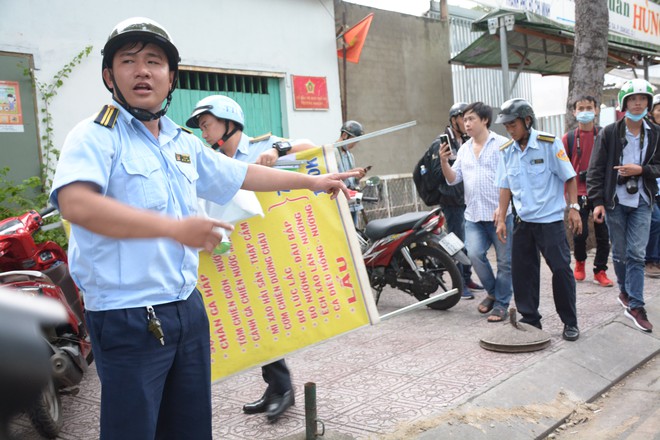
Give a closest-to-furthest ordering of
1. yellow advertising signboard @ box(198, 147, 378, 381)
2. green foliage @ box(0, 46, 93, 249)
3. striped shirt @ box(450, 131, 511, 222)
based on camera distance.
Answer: yellow advertising signboard @ box(198, 147, 378, 381)
striped shirt @ box(450, 131, 511, 222)
green foliage @ box(0, 46, 93, 249)

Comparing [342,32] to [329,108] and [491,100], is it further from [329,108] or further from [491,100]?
[491,100]

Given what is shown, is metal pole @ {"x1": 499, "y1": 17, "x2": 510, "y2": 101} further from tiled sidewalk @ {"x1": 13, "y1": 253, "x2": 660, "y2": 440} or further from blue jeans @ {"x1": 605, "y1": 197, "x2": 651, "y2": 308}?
blue jeans @ {"x1": 605, "y1": 197, "x2": 651, "y2": 308}

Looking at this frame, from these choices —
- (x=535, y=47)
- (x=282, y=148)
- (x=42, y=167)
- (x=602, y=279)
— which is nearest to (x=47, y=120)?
(x=42, y=167)

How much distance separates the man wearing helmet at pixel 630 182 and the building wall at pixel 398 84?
5.46 meters

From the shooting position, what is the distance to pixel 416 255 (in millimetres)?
6434

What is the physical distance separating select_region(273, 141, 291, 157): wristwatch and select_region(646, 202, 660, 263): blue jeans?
18.0ft

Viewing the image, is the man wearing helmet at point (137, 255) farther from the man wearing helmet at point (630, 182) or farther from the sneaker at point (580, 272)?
the sneaker at point (580, 272)

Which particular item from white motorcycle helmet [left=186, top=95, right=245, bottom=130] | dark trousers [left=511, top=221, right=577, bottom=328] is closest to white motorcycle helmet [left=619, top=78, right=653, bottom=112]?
dark trousers [left=511, top=221, right=577, bottom=328]

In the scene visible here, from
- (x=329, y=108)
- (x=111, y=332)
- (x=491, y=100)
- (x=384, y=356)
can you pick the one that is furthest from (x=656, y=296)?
(x=491, y=100)

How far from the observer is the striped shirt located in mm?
5871

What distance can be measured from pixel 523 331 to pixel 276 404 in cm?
210

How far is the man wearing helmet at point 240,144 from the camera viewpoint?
148 inches

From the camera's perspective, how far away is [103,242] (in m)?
1.99

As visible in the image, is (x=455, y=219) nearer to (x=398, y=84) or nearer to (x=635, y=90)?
(x=635, y=90)
